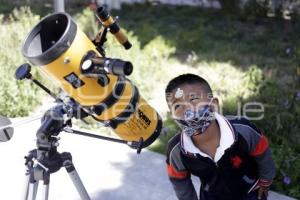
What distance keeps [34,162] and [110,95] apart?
1.57 ft

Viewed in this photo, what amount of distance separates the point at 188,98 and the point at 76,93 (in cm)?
50

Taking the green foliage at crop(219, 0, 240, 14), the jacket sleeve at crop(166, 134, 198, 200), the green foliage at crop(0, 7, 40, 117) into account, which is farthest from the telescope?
the green foliage at crop(219, 0, 240, 14)

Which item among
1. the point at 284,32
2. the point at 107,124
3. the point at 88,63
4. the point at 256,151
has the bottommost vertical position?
the point at 284,32

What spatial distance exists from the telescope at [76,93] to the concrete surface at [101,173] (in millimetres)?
1132

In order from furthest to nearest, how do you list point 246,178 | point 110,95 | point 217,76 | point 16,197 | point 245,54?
point 245,54 < point 217,76 < point 16,197 < point 246,178 < point 110,95

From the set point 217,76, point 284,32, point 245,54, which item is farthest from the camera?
point 284,32

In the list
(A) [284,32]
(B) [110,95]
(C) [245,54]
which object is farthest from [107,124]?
(A) [284,32]

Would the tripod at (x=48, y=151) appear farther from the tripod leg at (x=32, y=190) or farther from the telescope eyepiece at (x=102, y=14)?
the telescope eyepiece at (x=102, y=14)

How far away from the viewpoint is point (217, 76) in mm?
5492

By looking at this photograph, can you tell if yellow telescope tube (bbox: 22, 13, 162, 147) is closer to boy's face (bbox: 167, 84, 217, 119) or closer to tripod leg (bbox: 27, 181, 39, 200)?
boy's face (bbox: 167, 84, 217, 119)

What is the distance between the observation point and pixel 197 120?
2.00 m

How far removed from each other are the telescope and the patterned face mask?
0.22m

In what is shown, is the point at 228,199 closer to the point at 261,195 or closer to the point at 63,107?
the point at 261,195

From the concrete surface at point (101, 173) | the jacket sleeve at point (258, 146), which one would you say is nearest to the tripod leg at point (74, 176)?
the jacket sleeve at point (258, 146)
